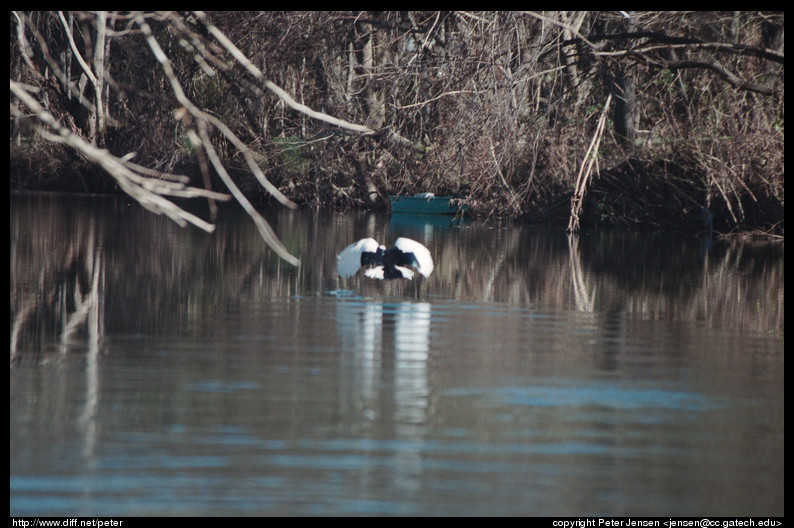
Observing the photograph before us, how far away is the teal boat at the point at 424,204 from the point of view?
2703cm

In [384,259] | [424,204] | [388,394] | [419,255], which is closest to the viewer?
[388,394]

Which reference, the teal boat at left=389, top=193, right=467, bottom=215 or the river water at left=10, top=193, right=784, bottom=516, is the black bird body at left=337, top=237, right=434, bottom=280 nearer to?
the river water at left=10, top=193, right=784, bottom=516

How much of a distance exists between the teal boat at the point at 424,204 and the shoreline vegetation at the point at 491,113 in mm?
400

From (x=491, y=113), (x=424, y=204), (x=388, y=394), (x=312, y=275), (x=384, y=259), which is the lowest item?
(x=388, y=394)

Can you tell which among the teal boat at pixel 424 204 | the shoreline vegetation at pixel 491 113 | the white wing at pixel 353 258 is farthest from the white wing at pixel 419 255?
the teal boat at pixel 424 204

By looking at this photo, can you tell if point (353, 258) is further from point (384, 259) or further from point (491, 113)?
point (491, 113)

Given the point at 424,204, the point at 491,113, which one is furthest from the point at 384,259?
the point at 424,204

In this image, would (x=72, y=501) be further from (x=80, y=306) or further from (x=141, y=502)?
(x=80, y=306)

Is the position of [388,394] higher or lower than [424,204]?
lower

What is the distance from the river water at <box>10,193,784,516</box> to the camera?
4652mm

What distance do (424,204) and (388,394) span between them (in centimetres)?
2105

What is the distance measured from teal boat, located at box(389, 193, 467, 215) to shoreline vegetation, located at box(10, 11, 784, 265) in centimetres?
40

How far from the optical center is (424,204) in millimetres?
27312
